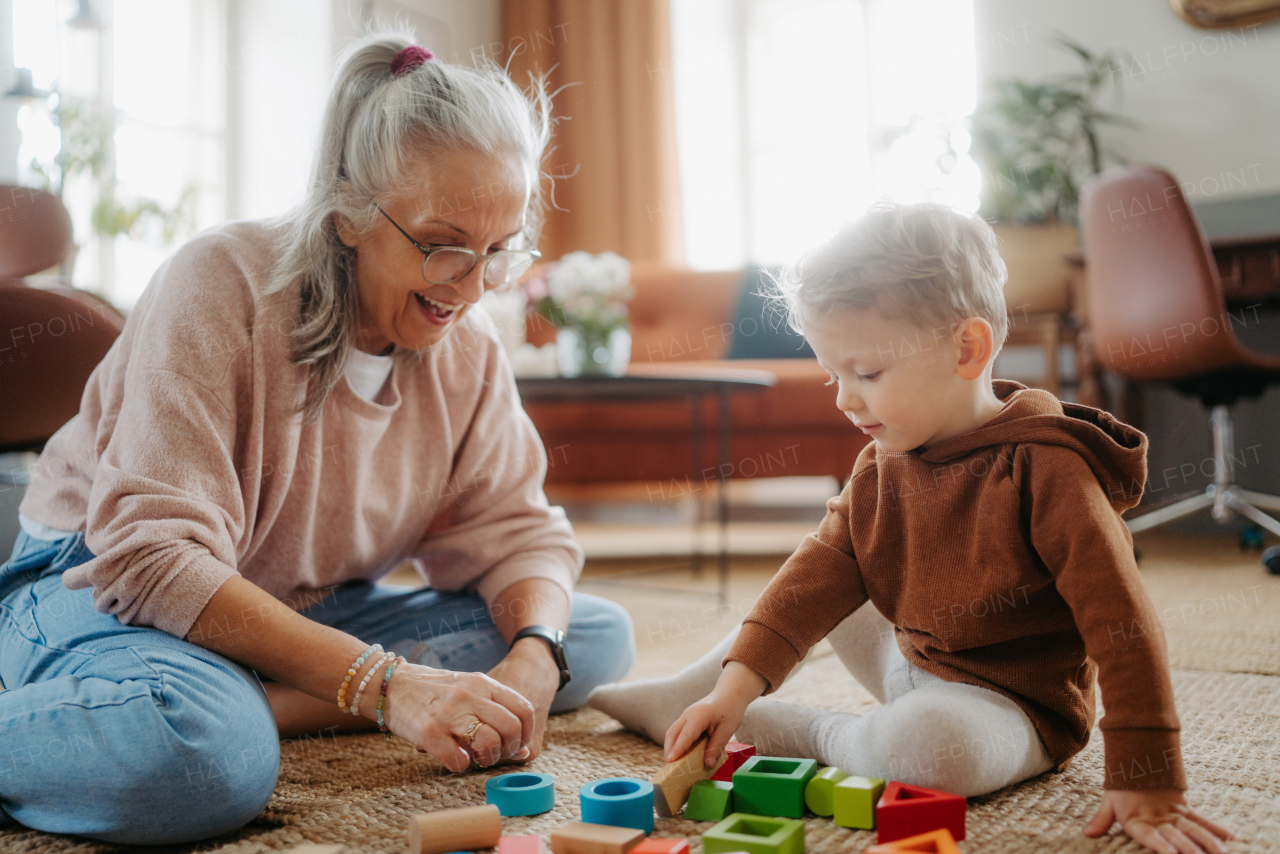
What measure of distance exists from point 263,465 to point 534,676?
35 cm

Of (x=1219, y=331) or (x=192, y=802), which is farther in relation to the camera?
(x=1219, y=331)

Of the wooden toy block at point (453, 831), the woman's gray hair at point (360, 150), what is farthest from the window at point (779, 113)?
the wooden toy block at point (453, 831)

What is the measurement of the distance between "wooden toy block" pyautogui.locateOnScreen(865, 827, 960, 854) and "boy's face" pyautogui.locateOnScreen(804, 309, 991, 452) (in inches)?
12.6

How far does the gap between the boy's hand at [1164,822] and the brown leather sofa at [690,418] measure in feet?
6.06

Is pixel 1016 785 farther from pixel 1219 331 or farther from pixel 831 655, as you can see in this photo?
pixel 1219 331

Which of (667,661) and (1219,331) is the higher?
(1219,331)

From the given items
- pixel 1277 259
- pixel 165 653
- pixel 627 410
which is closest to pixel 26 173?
pixel 627 410

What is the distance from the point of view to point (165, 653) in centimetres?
83

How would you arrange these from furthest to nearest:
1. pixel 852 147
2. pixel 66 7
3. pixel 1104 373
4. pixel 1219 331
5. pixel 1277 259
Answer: pixel 852 147, pixel 1104 373, pixel 66 7, pixel 1277 259, pixel 1219 331

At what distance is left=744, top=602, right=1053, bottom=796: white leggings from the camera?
2.57ft

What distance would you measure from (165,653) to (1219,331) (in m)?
2.18

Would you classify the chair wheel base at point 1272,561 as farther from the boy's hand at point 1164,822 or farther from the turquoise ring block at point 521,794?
the turquoise ring block at point 521,794

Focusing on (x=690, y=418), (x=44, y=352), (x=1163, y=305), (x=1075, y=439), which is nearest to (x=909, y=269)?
(x=1075, y=439)

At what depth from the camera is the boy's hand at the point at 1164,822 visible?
0.67 meters
